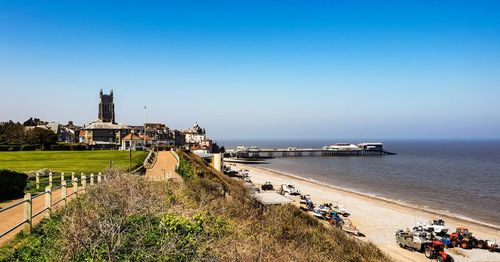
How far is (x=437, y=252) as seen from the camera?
86.1 feet

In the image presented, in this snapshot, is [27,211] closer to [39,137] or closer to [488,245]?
[488,245]

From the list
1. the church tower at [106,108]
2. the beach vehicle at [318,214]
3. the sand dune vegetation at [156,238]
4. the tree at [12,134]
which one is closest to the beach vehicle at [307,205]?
the beach vehicle at [318,214]

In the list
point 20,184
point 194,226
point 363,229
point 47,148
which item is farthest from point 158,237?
point 47,148

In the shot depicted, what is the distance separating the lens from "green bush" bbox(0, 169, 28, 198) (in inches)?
699

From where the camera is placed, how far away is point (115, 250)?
7914 mm

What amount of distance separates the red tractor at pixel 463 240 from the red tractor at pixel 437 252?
2.14m

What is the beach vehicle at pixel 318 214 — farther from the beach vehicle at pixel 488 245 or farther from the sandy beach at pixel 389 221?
the beach vehicle at pixel 488 245

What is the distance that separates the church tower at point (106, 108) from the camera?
468 feet

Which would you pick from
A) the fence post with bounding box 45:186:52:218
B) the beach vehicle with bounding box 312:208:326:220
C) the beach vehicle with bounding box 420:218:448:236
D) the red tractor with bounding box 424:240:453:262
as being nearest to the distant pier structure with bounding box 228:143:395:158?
the beach vehicle with bounding box 312:208:326:220

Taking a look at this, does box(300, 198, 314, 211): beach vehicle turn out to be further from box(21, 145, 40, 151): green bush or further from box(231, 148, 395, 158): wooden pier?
box(231, 148, 395, 158): wooden pier

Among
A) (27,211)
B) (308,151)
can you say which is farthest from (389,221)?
(308,151)

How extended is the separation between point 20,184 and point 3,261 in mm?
12042

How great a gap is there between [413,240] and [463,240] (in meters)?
4.37

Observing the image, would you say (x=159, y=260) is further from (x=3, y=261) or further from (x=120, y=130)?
(x=120, y=130)
